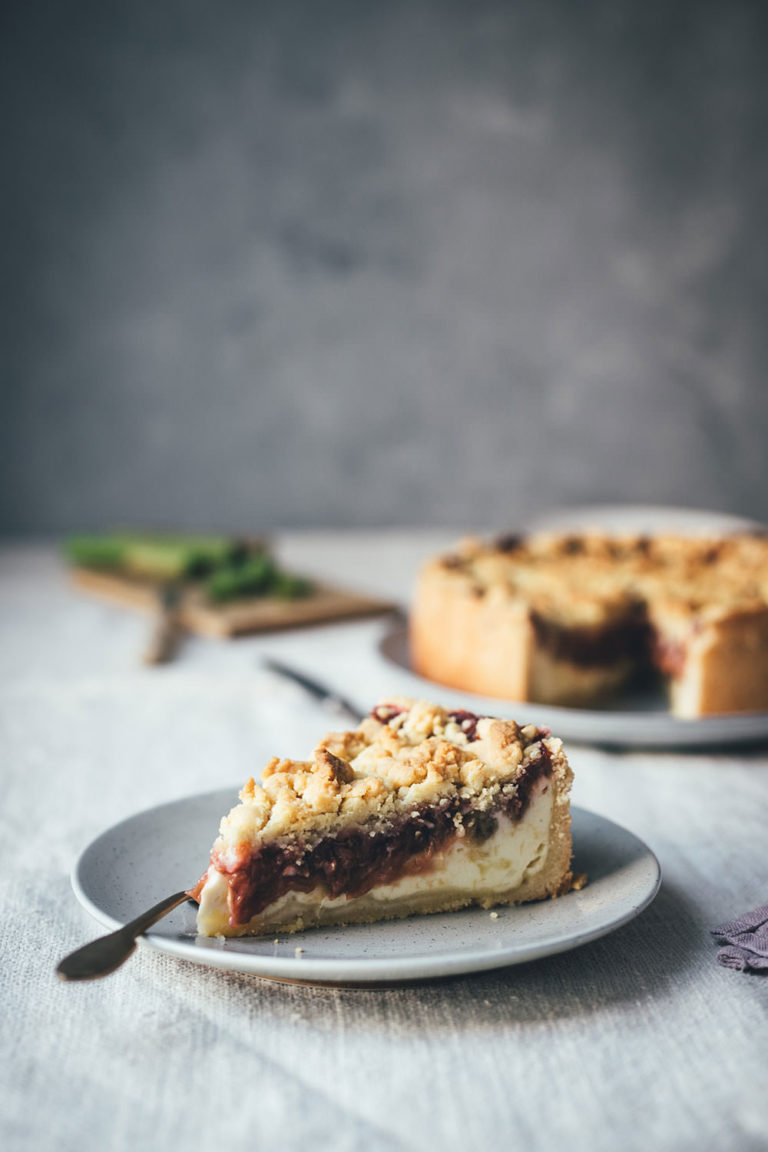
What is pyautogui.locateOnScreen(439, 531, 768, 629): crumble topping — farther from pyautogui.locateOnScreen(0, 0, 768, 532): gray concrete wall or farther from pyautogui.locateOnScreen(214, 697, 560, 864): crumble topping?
pyautogui.locateOnScreen(0, 0, 768, 532): gray concrete wall

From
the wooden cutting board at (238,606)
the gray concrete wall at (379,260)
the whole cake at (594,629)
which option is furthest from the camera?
the gray concrete wall at (379,260)

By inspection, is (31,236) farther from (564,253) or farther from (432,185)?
(564,253)

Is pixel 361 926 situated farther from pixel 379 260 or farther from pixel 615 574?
pixel 379 260

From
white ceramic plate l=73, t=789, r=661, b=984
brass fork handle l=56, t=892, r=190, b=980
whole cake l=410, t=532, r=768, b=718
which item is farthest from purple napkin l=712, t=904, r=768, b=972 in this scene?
whole cake l=410, t=532, r=768, b=718

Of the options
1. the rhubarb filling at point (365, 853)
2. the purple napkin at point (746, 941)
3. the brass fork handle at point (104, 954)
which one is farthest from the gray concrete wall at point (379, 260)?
the brass fork handle at point (104, 954)

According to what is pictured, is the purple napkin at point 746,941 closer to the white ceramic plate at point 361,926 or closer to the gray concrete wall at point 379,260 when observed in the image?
the white ceramic plate at point 361,926

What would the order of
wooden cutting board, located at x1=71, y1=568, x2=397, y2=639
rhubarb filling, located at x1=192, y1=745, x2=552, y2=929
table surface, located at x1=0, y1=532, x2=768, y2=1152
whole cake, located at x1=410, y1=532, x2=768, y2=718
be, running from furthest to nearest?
wooden cutting board, located at x1=71, y1=568, x2=397, y2=639 → whole cake, located at x1=410, y1=532, x2=768, y2=718 → rhubarb filling, located at x1=192, y1=745, x2=552, y2=929 → table surface, located at x1=0, y1=532, x2=768, y2=1152
